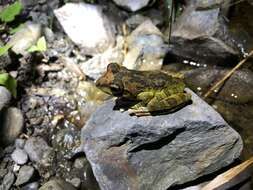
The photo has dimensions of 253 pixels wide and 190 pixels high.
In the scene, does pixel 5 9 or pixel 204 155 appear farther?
pixel 5 9

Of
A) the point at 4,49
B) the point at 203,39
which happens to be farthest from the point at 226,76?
the point at 4,49

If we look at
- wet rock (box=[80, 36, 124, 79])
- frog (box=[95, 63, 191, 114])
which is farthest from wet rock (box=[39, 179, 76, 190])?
wet rock (box=[80, 36, 124, 79])

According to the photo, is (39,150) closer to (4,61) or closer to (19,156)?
(19,156)

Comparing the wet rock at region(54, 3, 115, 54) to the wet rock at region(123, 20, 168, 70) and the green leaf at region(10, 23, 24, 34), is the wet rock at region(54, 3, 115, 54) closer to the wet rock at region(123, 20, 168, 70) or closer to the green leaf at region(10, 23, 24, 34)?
the wet rock at region(123, 20, 168, 70)

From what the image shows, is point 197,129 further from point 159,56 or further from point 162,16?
point 162,16

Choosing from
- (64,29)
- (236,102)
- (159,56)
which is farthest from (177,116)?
(64,29)
